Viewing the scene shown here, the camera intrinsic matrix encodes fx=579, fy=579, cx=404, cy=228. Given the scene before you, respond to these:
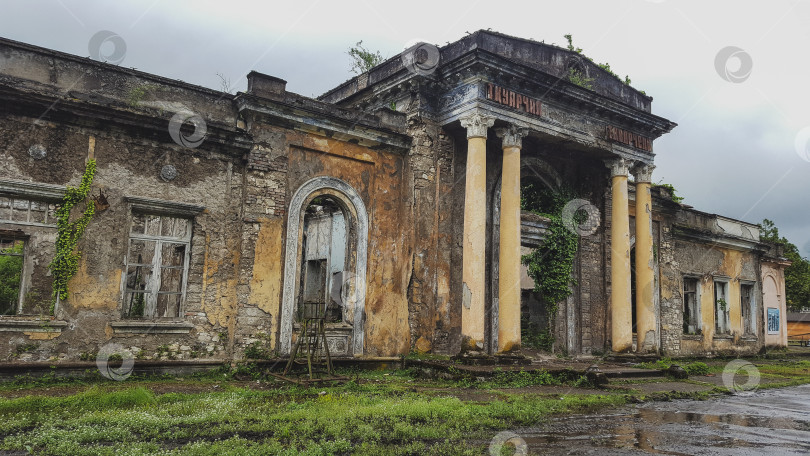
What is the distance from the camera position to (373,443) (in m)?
5.06

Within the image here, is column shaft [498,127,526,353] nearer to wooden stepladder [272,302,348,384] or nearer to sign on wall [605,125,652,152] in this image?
sign on wall [605,125,652,152]

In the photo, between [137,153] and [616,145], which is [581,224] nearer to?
[616,145]

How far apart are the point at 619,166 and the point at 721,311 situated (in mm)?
9438

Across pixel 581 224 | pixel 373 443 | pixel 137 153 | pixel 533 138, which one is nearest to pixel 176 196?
pixel 137 153

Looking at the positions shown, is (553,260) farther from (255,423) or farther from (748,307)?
(748,307)

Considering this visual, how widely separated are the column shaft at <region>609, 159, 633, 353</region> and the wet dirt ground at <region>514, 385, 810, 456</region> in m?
5.11

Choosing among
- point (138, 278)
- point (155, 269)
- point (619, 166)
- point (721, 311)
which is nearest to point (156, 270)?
point (155, 269)

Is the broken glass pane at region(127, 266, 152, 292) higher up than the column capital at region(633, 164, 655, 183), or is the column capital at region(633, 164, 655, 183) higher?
the column capital at region(633, 164, 655, 183)

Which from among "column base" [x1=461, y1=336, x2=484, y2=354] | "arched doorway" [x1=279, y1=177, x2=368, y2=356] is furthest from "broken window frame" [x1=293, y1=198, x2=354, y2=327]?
"column base" [x1=461, y1=336, x2=484, y2=354]

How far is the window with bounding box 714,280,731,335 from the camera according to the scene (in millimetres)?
20609

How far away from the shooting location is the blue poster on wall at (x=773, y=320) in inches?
920

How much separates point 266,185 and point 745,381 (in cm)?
1092

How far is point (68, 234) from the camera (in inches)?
351

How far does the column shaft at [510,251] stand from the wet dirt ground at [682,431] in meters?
3.45
